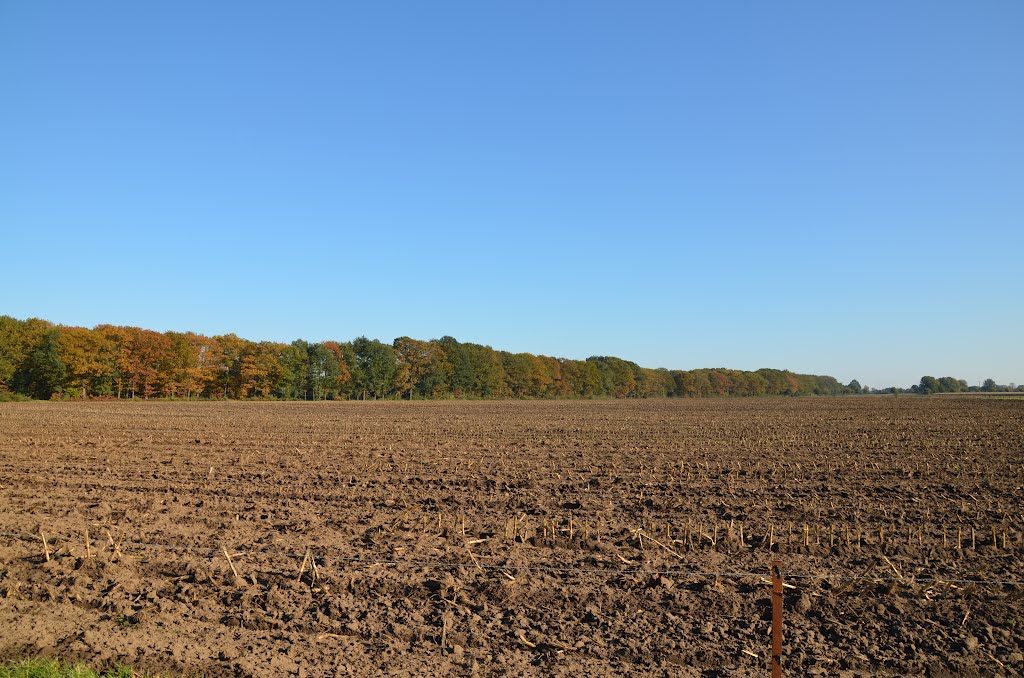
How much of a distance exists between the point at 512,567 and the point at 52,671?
4.84 metres

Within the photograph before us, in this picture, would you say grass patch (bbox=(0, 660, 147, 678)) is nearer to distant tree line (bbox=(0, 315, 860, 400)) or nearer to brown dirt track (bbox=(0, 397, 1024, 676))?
brown dirt track (bbox=(0, 397, 1024, 676))

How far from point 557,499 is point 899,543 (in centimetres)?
588

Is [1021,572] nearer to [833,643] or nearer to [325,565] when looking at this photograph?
[833,643]

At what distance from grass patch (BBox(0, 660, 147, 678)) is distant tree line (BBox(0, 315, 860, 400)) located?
73501mm

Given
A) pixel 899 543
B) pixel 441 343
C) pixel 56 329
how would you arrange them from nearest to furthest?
pixel 899 543 < pixel 56 329 < pixel 441 343

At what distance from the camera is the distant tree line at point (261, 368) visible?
7080 centimetres

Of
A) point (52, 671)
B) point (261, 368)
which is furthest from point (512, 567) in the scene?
point (261, 368)

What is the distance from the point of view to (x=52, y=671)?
5.64 m

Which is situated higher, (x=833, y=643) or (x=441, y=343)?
(x=441, y=343)

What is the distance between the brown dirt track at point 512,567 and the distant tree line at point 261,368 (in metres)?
62.5

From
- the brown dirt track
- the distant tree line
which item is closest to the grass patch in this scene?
the brown dirt track

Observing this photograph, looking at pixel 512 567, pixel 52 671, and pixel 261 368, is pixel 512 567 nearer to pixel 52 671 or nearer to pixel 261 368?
pixel 52 671

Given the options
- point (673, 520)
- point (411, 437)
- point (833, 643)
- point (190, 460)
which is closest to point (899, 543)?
point (673, 520)

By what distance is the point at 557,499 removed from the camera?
13555mm
